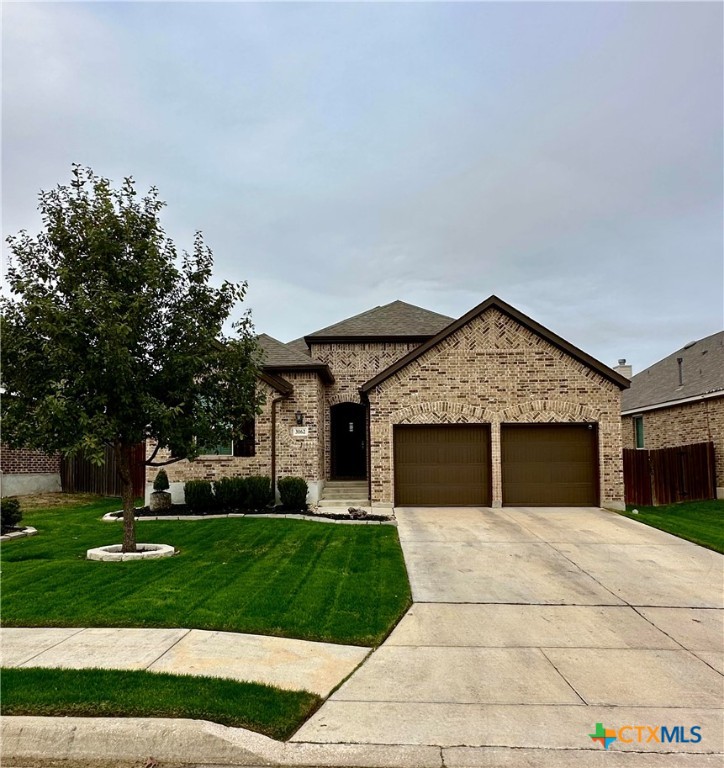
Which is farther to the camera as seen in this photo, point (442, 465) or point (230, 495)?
point (442, 465)

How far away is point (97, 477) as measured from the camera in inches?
774

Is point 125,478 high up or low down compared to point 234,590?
up

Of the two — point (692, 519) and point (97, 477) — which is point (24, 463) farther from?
point (692, 519)

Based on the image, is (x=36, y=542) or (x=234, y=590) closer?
(x=234, y=590)

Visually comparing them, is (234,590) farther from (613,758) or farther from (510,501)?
(510,501)

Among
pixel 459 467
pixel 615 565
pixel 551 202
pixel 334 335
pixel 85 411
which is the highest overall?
pixel 551 202

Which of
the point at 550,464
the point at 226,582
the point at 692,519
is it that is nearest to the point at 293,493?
the point at 226,582

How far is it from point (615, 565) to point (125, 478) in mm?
8817

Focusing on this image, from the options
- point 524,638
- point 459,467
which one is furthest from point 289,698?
point 459,467

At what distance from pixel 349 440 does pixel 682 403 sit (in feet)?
40.6

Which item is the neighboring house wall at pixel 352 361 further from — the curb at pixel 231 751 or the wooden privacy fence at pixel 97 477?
the curb at pixel 231 751

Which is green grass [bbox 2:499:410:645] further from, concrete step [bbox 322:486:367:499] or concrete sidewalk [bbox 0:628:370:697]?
concrete step [bbox 322:486:367:499]

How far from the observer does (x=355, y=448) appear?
63.8 ft

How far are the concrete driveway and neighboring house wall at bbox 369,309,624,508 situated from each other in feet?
16.2
